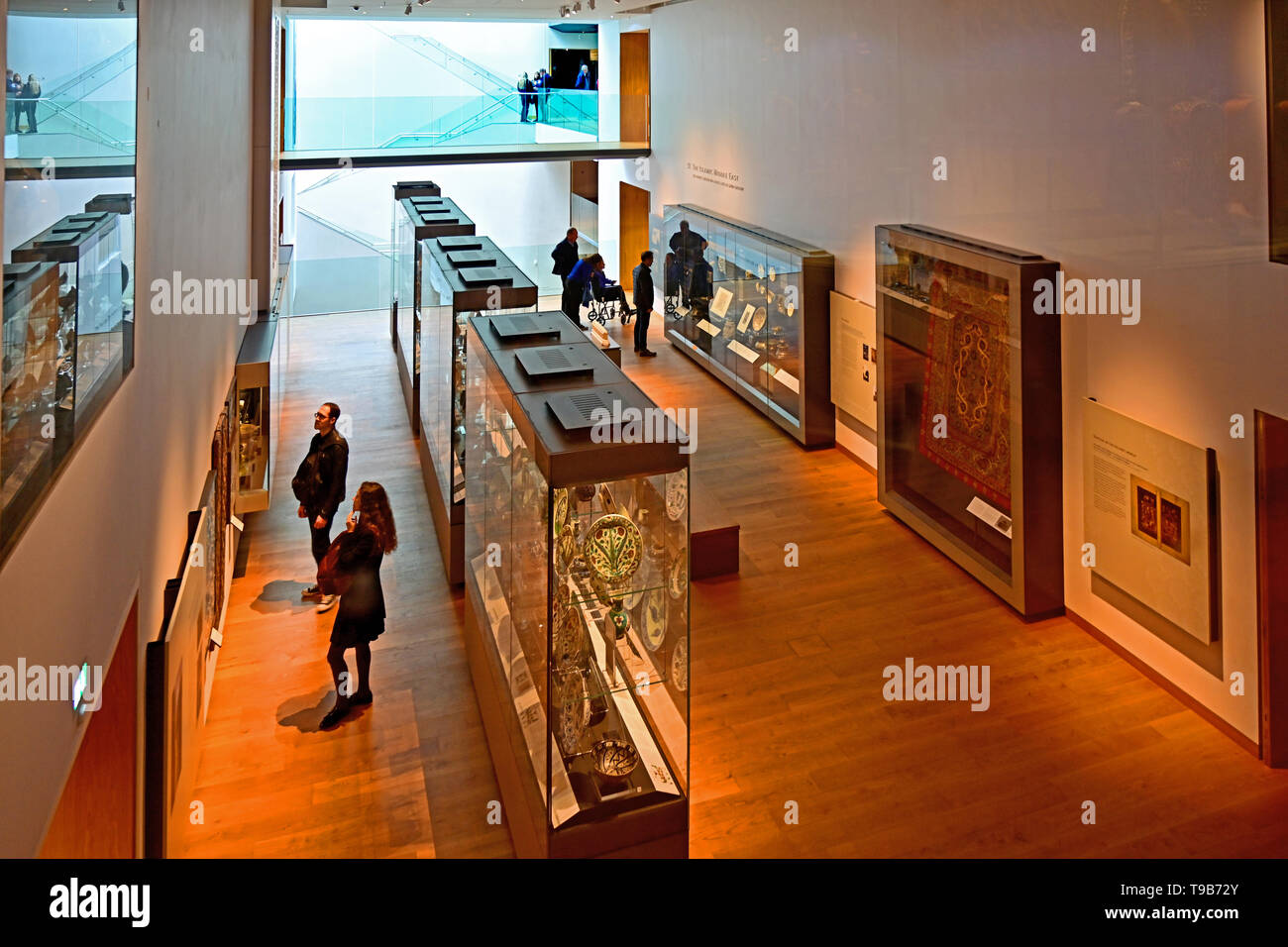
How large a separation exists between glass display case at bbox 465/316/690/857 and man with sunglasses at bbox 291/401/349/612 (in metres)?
3.32

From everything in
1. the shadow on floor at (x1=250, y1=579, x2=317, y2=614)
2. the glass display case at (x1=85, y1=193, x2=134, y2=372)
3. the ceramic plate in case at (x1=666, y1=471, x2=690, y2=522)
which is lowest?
the shadow on floor at (x1=250, y1=579, x2=317, y2=614)

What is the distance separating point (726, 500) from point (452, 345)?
3279 mm

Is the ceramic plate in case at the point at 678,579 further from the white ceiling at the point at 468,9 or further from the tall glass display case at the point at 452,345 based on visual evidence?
the white ceiling at the point at 468,9

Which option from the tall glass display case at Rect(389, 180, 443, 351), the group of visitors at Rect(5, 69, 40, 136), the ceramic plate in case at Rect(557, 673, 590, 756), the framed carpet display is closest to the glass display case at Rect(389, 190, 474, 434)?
the tall glass display case at Rect(389, 180, 443, 351)

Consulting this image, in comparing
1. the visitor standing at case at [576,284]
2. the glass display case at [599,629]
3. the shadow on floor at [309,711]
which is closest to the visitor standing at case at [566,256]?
the visitor standing at case at [576,284]

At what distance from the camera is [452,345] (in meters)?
8.11

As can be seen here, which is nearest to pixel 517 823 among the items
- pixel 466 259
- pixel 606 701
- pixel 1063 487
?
pixel 606 701

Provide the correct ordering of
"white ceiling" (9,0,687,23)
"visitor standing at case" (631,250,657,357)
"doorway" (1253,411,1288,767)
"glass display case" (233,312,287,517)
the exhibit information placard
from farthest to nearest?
"white ceiling" (9,0,687,23) < "visitor standing at case" (631,250,657,357) < the exhibit information placard < "glass display case" (233,312,287,517) < "doorway" (1253,411,1288,767)

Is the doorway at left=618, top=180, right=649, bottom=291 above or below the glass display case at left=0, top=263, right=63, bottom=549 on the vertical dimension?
above

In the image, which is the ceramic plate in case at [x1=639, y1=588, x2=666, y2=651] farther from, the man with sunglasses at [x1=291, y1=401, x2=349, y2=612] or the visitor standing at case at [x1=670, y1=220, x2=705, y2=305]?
the visitor standing at case at [x1=670, y1=220, x2=705, y2=305]

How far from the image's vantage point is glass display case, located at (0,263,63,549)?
226 centimetres

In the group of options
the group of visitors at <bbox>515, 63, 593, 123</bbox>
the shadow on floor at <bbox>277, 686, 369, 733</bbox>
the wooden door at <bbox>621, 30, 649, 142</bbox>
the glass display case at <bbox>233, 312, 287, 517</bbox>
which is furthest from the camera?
the group of visitors at <bbox>515, 63, 593, 123</bbox>

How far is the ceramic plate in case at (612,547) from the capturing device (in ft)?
14.2
